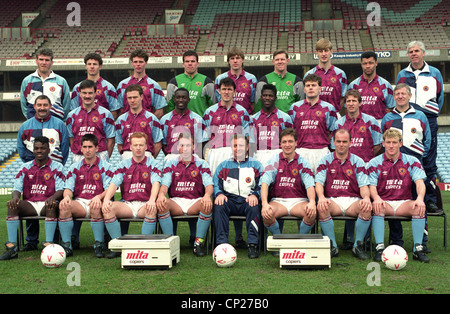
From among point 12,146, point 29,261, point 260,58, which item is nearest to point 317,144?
point 29,261

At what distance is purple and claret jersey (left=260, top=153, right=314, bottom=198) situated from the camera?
19.6 ft

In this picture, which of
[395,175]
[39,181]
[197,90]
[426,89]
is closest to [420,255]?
[395,175]

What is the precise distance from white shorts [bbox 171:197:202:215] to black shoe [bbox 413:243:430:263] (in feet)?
8.63

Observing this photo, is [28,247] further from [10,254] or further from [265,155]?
[265,155]

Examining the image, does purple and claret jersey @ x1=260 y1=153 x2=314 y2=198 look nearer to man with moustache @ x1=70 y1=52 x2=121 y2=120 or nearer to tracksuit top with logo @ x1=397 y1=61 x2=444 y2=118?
tracksuit top with logo @ x1=397 y1=61 x2=444 y2=118

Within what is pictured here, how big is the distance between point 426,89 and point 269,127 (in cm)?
221

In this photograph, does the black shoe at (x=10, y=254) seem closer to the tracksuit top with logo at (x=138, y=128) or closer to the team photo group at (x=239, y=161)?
the team photo group at (x=239, y=161)

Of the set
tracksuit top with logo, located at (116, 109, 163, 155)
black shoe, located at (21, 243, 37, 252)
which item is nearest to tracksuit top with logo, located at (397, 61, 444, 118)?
tracksuit top with logo, located at (116, 109, 163, 155)

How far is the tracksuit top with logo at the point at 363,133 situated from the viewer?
6.32 meters

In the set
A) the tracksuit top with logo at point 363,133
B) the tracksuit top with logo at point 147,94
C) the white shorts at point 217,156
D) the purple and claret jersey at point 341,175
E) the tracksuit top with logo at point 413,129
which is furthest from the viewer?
the tracksuit top with logo at point 147,94

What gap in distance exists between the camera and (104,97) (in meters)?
7.20

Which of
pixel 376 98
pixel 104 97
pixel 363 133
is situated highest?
pixel 104 97

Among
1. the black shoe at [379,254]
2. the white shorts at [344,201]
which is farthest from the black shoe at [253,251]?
the black shoe at [379,254]

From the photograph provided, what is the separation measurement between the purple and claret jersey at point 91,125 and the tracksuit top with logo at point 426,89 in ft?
13.9
